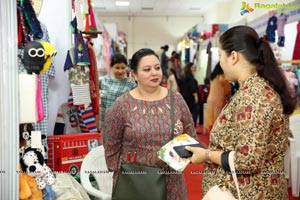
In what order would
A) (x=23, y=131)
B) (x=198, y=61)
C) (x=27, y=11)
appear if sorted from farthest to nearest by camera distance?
1. (x=198, y=61)
2. (x=27, y=11)
3. (x=23, y=131)

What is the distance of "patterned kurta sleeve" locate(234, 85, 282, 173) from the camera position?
135 cm

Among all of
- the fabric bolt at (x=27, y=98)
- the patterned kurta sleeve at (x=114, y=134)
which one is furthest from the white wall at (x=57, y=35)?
the fabric bolt at (x=27, y=98)

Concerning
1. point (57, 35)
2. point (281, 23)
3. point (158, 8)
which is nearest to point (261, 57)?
point (57, 35)

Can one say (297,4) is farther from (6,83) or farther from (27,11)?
(6,83)

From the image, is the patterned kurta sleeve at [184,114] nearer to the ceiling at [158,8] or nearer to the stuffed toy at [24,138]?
the stuffed toy at [24,138]

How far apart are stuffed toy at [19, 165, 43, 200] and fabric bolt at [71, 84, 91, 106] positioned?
152 cm

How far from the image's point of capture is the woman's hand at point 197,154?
5.15 ft

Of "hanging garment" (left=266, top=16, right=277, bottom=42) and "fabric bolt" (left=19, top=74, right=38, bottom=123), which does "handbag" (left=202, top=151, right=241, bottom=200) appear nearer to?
"fabric bolt" (left=19, top=74, right=38, bottom=123)

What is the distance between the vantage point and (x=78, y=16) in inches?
130

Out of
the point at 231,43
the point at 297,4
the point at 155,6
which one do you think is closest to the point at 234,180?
the point at 231,43

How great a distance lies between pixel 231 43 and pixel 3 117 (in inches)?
37.4

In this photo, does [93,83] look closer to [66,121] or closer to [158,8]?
[66,121]

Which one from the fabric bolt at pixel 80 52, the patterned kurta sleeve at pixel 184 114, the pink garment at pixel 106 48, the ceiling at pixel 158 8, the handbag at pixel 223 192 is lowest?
the handbag at pixel 223 192

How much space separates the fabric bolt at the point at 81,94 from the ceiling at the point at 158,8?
8120mm
